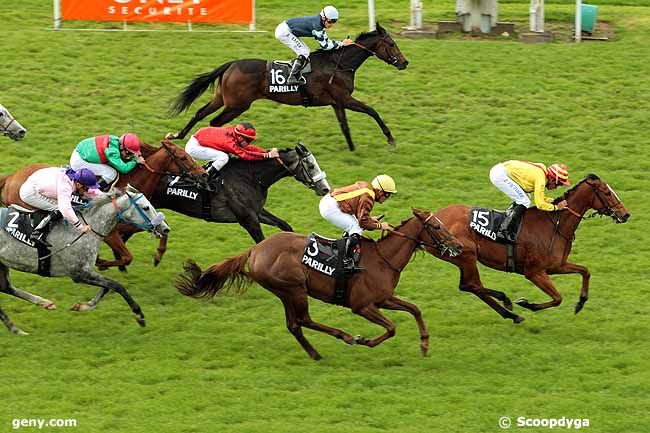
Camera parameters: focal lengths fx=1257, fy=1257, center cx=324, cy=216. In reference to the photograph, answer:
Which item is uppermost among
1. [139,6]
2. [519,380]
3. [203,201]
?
[139,6]

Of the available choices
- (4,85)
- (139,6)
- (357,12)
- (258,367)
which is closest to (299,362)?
(258,367)

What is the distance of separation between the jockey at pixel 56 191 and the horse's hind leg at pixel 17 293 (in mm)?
608

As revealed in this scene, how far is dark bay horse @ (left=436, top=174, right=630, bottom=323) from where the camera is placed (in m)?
12.8

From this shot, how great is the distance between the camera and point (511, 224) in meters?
12.8

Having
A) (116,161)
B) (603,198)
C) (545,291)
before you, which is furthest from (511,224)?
(116,161)

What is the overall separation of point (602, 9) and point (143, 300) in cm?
1517

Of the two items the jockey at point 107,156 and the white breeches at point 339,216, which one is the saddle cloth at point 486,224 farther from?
the jockey at point 107,156

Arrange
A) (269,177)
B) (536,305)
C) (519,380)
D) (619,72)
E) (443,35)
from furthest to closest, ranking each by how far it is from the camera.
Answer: (443,35) → (619,72) → (269,177) → (536,305) → (519,380)

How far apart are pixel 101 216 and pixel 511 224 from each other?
411 centimetres

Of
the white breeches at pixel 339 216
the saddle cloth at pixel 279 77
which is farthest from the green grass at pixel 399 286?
the white breeches at pixel 339 216

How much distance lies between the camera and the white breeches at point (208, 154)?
13609 millimetres

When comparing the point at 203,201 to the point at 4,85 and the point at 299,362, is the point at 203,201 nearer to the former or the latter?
the point at 299,362

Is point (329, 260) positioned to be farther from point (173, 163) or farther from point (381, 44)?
point (381, 44)

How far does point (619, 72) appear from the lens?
21.3m
